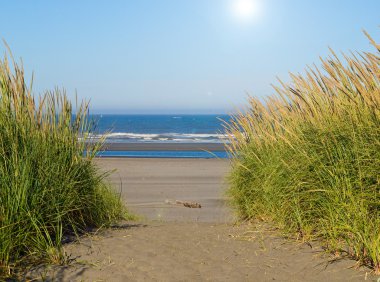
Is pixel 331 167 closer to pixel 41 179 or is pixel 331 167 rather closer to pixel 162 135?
pixel 41 179

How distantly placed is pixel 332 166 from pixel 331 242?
0.69m

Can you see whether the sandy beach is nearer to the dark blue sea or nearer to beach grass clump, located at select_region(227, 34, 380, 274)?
beach grass clump, located at select_region(227, 34, 380, 274)

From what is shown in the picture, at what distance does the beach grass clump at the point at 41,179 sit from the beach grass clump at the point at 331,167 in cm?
199

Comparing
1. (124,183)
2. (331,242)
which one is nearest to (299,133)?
(331,242)

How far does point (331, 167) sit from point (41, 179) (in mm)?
2687

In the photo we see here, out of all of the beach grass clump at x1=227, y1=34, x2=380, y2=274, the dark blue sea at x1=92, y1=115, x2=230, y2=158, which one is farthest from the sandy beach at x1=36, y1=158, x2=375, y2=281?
the dark blue sea at x1=92, y1=115, x2=230, y2=158

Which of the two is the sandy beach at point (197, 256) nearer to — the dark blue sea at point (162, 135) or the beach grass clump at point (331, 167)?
the beach grass clump at point (331, 167)

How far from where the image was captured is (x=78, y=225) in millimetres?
5734

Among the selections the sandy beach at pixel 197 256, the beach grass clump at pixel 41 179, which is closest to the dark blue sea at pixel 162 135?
the beach grass clump at pixel 41 179

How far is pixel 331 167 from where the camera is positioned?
196 inches

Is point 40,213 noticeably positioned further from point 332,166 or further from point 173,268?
point 332,166

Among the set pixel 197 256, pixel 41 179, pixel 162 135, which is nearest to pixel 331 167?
pixel 197 256

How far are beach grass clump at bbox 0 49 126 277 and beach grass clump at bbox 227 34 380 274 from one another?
1.99 meters

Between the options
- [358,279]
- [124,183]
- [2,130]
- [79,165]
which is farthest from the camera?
[124,183]
